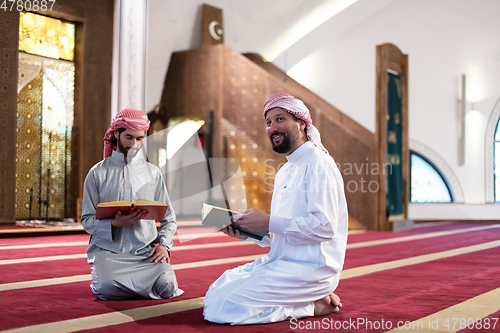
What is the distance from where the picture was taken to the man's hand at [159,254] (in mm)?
2680

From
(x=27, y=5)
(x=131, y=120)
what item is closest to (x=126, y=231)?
(x=131, y=120)

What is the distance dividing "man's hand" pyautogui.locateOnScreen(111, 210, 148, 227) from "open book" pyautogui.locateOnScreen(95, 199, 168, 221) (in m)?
0.02

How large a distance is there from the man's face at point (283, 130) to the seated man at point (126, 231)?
0.78 m

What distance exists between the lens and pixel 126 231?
8.89ft

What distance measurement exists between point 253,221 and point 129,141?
99 cm

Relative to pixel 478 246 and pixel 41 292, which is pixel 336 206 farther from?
pixel 478 246

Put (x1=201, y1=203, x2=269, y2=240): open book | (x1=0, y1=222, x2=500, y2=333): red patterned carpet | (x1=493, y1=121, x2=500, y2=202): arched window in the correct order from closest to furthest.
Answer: (x1=201, y1=203, x2=269, y2=240): open book, (x1=0, y1=222, x2=500, y2=333): red patterned carpet, (x1=493, y1=121, x2=500, y2=202): arched window

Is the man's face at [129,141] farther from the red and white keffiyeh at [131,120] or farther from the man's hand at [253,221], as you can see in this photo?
the man's hand at [253,221]

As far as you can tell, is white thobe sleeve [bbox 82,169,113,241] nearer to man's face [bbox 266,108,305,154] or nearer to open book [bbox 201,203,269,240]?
open book [bbox 201,203,269,240]

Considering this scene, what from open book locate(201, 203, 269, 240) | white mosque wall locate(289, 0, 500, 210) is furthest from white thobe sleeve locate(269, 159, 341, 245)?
white mosque wall locate(289, 0, 500, 210)

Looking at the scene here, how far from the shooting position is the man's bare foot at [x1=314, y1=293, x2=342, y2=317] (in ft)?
7.30

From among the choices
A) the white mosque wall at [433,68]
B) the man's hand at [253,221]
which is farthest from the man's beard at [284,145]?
the white mosque wall at [433,68]

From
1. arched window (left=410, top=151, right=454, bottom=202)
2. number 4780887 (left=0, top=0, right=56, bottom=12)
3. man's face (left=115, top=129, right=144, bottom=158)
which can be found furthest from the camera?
arched window (left=410, top=151, right=454, bottom=202)

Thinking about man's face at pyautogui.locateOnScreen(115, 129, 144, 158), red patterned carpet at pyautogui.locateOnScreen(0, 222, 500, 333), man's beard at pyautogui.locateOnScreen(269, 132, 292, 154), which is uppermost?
man's face at pyautogui.locateOnScreen(115, 129, 144, 158)
